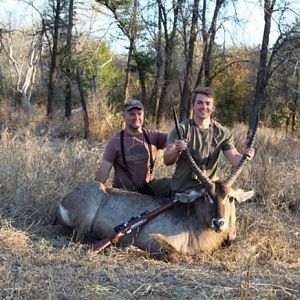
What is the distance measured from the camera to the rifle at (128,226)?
5.27 meters

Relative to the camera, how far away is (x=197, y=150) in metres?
5.83

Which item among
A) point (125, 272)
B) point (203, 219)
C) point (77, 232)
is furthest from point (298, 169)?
point (125, 272)

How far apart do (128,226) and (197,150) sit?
1.14 meters

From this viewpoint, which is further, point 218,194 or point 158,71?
point 158,71

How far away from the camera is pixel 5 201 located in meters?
6.64

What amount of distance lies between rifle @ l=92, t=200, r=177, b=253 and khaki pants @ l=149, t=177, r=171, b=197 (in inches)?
29.5

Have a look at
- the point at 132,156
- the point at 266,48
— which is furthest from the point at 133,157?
the point at 266,48

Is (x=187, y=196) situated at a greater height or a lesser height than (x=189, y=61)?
lesser

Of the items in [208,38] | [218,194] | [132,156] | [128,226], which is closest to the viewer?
[218,194]

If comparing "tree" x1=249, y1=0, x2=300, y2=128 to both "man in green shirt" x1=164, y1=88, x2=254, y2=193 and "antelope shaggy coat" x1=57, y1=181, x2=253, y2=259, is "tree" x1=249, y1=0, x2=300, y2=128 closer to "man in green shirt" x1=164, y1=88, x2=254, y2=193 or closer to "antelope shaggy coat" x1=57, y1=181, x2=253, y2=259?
"man in green shirt" x1=164, y1=88, x2=254, y2=193

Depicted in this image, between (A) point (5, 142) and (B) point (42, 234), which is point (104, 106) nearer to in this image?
(A) point (5, 142)

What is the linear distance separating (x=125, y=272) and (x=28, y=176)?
3.05 meters

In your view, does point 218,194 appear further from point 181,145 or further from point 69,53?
point 69,53

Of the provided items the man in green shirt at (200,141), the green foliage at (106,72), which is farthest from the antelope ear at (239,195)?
the green foliage at (106,72)
